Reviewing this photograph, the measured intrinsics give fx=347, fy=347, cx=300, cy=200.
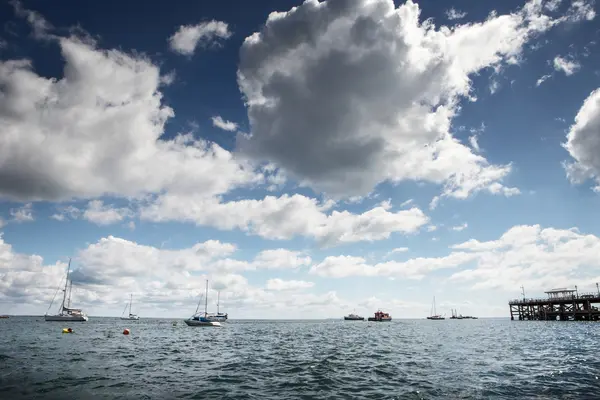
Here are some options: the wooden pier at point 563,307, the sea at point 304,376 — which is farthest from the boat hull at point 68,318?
the wooden pier at point 563,307

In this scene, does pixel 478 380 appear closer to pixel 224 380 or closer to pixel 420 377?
pixel 420 377

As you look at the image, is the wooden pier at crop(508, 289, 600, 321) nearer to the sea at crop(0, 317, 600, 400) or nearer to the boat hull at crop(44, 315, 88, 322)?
the sea at crop(0, 317, 600, 400)

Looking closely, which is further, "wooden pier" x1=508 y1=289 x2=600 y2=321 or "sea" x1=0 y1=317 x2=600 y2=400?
"wooden pier" x1=508 y1=289 x2=600 y2=321

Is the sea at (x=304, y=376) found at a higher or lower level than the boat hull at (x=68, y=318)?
higher

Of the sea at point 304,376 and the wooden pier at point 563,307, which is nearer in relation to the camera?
the sea at point 304,376

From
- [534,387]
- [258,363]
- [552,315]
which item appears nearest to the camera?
[534,387]

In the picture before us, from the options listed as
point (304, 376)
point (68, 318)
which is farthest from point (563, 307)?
point (68, 318)

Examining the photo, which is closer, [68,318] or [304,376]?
[304,376]

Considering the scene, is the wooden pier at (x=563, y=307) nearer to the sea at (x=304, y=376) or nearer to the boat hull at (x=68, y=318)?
the sea at (x=304, y=376)

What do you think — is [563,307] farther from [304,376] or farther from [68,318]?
[68,318]

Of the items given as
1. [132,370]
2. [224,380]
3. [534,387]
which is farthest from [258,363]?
[534,387]

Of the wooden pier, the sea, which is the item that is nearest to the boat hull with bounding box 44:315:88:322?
the sea

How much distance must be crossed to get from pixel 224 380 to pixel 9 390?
12996 millimetres

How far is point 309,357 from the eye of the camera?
1511 inches
